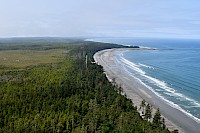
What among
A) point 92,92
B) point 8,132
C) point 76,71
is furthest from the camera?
point 76,71

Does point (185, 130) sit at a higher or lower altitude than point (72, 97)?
lower

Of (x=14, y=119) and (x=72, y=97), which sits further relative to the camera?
(x=72, y=97)

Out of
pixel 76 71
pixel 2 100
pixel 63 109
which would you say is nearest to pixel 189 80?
pixel 76 71

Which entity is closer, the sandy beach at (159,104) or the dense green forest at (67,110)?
the dense green forest at (67,110)

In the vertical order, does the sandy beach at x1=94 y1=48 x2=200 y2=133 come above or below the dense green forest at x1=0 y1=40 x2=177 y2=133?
below

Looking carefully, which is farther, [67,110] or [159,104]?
[159,104]

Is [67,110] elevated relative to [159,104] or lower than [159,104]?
elevated

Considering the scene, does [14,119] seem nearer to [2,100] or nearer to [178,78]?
[2,100]

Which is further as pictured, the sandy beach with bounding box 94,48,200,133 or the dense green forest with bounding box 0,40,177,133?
the sandy beach with bounding box 94,48,200,133

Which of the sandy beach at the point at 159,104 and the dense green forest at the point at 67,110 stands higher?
the dense green forest at the point at 67,110

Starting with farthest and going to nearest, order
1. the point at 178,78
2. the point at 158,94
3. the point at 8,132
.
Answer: the point at 178,78
the point at 158,94
the point at 8,132

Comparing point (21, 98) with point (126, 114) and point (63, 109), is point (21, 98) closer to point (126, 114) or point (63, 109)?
point (63, 109)
